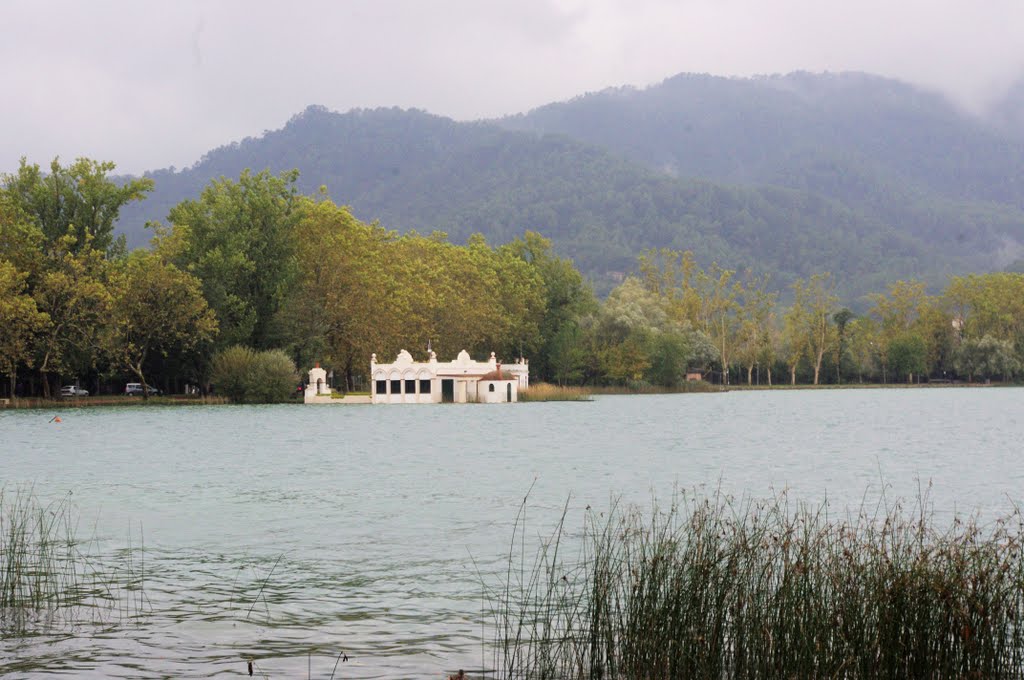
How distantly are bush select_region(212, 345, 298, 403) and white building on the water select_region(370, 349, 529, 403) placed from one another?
7920 mm

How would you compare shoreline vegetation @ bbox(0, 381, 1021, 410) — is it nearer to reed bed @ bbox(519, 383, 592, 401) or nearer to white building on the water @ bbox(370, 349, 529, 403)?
reed bed @ bbox(519, 383, 592, 401)

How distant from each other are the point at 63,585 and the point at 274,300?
65.3 m

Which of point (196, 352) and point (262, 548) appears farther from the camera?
point (196, 352)

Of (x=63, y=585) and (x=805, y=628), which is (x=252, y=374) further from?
(x=805, y=628)

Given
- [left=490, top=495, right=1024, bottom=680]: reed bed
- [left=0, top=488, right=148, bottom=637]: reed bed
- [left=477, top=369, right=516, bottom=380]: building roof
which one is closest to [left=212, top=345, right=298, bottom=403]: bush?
[left=477, top=369, right=516, bottom=380]: building roof

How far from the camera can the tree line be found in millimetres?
66188

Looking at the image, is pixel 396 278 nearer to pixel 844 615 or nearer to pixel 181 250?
pixel 181 250

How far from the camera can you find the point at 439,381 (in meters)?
87.1

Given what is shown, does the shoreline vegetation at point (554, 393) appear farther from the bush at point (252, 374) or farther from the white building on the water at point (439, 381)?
the white building on the water at point (439, 381)

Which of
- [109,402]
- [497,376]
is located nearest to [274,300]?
[109,402]

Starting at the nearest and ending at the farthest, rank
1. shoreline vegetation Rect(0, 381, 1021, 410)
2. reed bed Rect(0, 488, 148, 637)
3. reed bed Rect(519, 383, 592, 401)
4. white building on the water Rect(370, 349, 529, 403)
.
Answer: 1. reed bed Rect(0, 488, 148, 637)
2. shoreline vegetation Rect(0, 381, 1021, 410)
3. white building on the water Rect(370, 349, 529, 403)
4. reed bed Rect(519, 383, 592, 401)

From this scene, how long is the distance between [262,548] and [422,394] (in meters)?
68.3

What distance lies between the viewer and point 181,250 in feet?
239

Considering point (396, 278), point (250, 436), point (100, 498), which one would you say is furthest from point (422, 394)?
point (100, 498)
